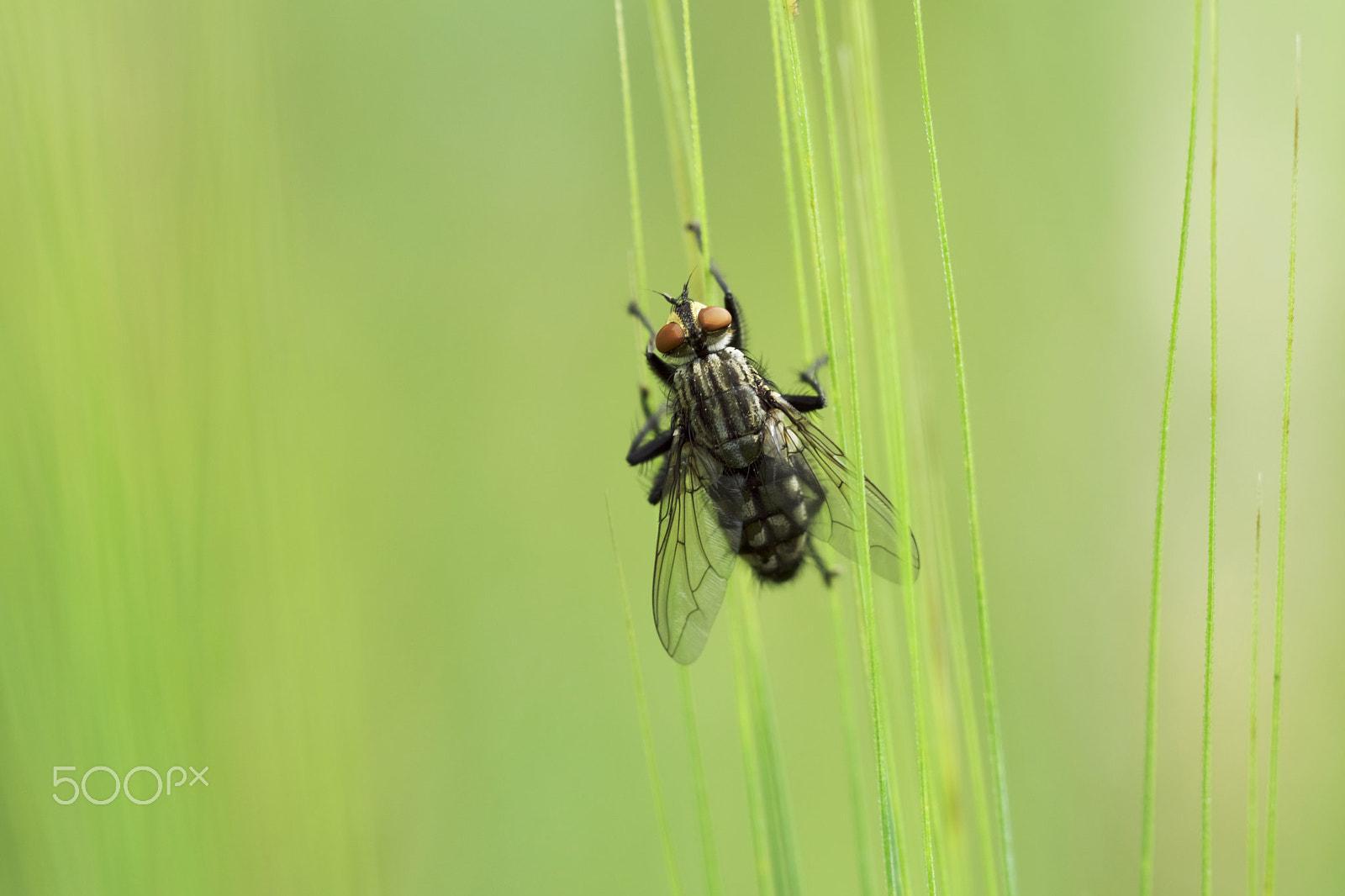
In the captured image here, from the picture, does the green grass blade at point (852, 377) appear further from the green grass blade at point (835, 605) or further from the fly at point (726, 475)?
the fly at point (726, 475)

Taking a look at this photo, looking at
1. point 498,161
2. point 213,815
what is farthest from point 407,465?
point 213,815

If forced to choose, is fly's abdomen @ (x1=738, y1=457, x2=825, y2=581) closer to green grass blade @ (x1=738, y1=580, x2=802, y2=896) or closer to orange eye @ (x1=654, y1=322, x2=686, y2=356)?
orange eye @ (x1=654, y1=322, x2=686, y2=356)

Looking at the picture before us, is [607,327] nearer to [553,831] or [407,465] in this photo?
[407,465]

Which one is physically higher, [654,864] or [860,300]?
[860,300]

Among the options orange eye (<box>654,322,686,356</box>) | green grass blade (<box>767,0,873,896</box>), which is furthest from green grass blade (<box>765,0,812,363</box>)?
orange eye (<box>654,322,686,356</box>)

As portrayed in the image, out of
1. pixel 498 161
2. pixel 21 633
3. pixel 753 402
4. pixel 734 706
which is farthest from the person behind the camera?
pixel 498 161

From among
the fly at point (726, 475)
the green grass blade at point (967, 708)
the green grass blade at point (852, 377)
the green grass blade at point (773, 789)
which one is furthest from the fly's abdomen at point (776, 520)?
the green grass blade at point (852, 377)

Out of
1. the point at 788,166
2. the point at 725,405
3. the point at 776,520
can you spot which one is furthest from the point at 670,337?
the point at 788,166
